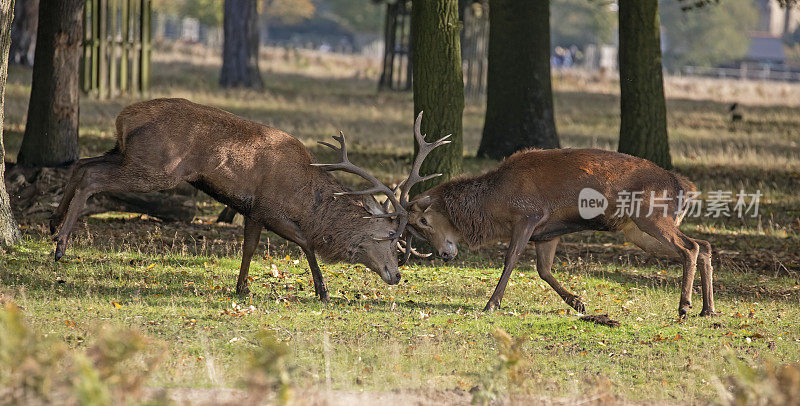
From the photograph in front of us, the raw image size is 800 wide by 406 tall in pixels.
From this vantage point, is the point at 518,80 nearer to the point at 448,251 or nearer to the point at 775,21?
the point at 448,251

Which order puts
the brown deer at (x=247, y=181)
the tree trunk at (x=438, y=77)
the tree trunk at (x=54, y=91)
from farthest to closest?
the tree trunk at (x=54, y=91), the tree trunk at (x=438, y=77), the brown deer at (x=247, y=181)

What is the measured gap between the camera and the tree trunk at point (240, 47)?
34562 millimetres

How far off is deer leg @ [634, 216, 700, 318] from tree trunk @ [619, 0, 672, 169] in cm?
774

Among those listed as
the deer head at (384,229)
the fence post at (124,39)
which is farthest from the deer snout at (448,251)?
the fence post at (124,39)

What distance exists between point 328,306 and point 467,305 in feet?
4.41

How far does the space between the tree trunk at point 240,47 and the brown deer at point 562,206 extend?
25.0m

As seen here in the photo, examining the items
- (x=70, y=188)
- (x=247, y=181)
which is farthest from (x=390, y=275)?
(x=70, y=188)

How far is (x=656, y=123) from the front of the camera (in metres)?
17.7

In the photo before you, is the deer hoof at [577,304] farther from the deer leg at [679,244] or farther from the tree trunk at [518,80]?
the tree trunk at [518,80]

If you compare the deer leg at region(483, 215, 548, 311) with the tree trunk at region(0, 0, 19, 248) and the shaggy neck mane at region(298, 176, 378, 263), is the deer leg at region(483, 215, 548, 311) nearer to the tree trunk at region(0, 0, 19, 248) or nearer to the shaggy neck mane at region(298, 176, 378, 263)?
the shaggy neck mane at region(298, 176, 378, 263)

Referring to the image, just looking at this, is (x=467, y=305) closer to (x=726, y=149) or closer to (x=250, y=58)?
(x=726, y=149)

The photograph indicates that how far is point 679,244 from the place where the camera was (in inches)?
388

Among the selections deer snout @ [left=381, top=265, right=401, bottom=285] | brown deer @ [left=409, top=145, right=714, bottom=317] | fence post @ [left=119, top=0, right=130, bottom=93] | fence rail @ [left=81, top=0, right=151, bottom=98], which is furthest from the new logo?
fence post @ [left=119, top=0, right=130, bottom=93]

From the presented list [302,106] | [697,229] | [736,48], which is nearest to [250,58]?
[302,106]
